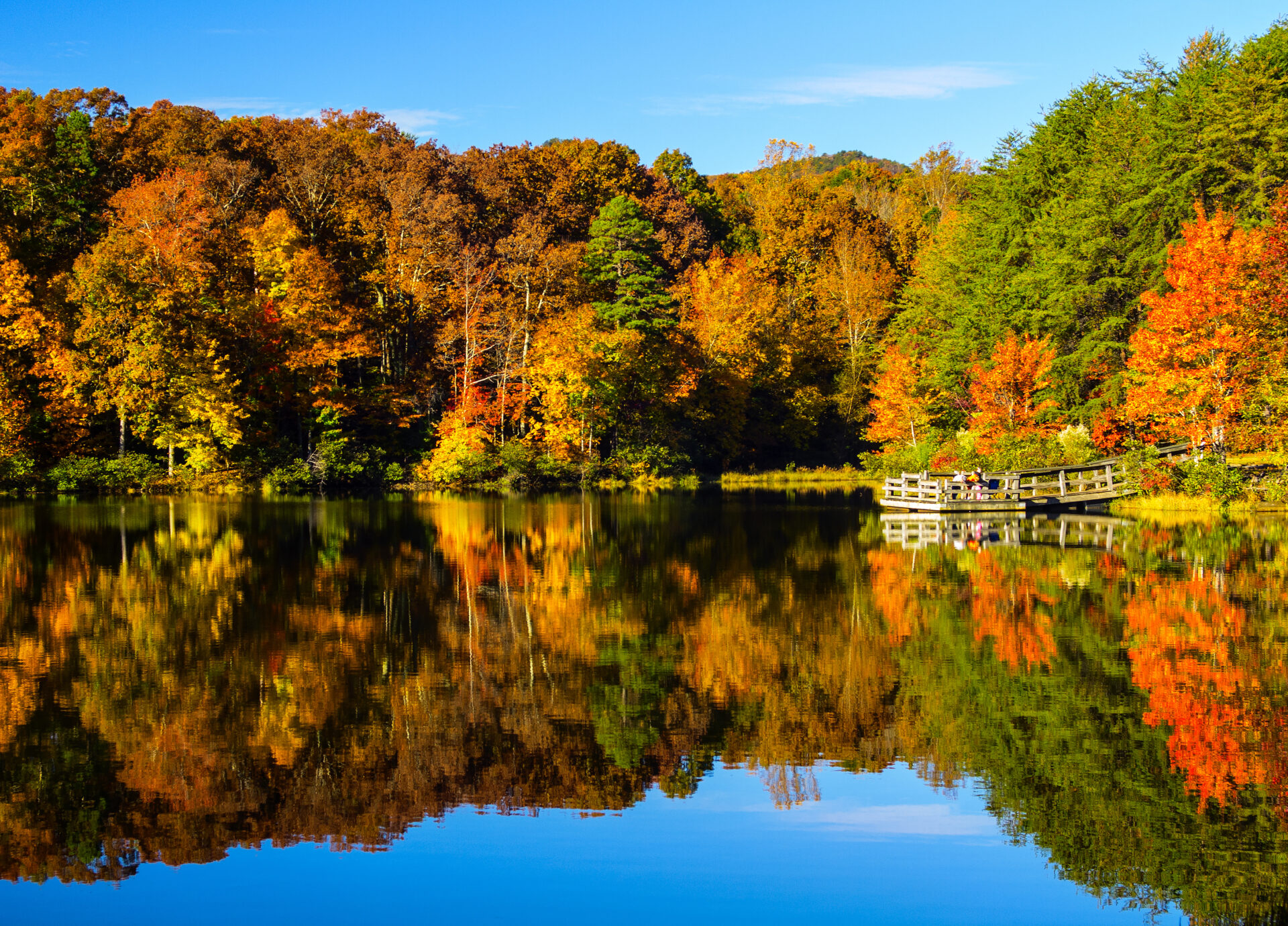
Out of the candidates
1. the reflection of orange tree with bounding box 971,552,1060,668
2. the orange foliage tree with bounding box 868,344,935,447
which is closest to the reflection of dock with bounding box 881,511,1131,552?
the reflection of orange tree with bounding box 971,552,1060,668

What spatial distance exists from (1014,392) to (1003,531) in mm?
16595

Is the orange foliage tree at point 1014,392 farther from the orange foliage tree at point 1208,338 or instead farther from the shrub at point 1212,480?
the shrub at point 1212,480

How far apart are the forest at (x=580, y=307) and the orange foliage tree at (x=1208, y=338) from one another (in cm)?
9

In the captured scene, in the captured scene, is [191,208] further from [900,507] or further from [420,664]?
[420,664]

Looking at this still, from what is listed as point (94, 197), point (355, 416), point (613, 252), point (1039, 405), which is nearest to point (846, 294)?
point (613, 252)

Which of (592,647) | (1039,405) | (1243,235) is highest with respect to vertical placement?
(1243,235)

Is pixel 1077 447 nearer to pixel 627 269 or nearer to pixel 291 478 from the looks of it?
pixel 627 269

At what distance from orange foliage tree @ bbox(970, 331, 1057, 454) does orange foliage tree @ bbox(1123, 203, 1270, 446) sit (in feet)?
28.9

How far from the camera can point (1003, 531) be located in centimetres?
2889

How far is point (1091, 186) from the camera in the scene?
137 feet

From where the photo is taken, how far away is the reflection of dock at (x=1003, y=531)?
2528cm

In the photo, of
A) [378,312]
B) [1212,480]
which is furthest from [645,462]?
[1212,480]

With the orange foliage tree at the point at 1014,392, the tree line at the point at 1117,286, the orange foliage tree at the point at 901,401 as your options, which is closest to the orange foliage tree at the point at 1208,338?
the tree line at the point at 1117,286

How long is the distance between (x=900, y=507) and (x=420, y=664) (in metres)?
25.5
